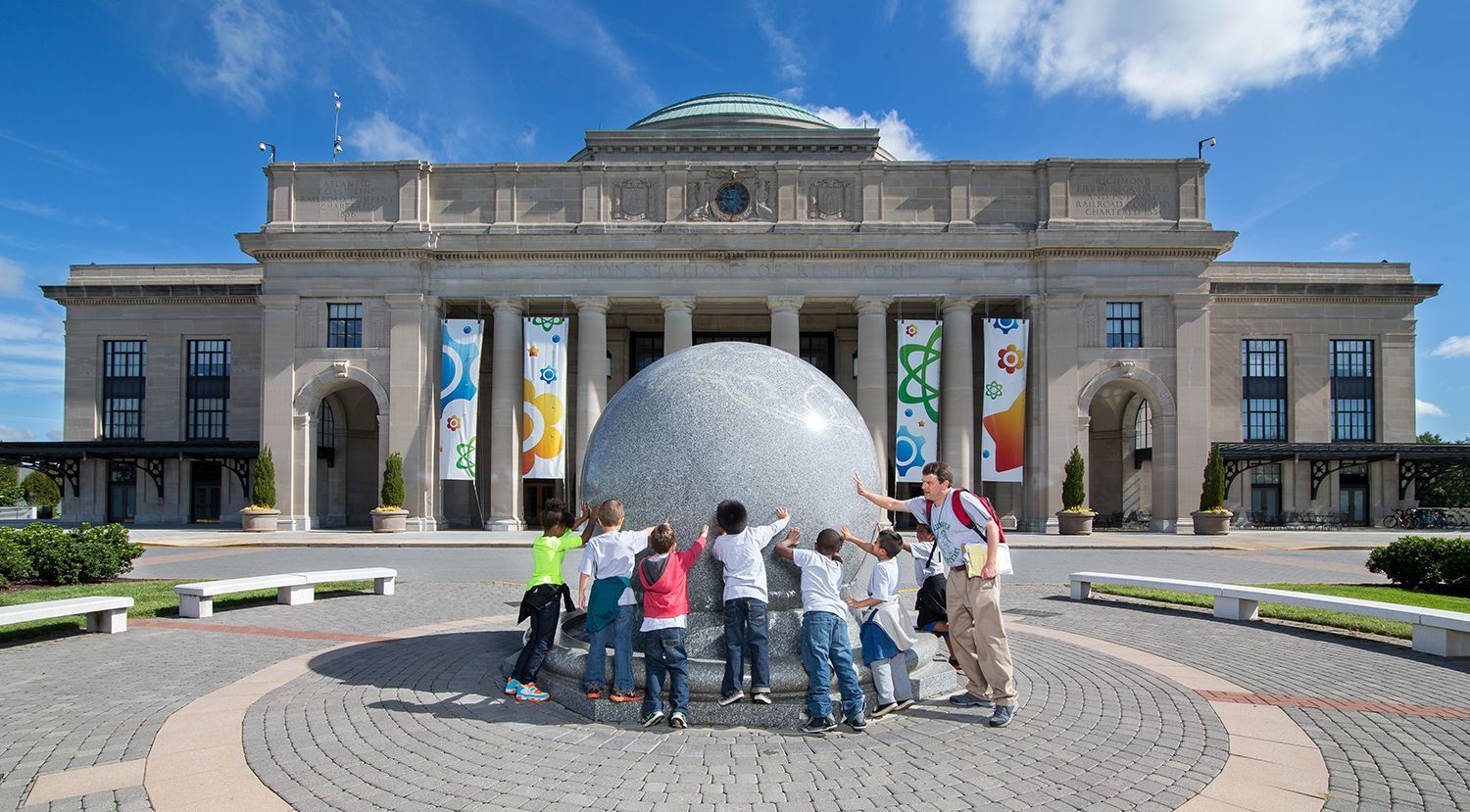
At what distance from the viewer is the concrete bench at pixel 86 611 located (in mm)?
10179

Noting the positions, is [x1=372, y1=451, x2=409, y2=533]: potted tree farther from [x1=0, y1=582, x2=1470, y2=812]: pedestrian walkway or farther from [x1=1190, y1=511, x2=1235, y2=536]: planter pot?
[x1=1190, y1=511, x2=1235, y2=536]: planter pot

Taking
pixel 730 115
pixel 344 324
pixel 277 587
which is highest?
pixel 730 115

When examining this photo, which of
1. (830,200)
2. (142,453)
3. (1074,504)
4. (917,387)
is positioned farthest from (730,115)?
(142,453)

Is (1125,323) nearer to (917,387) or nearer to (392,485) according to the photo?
(917,387)

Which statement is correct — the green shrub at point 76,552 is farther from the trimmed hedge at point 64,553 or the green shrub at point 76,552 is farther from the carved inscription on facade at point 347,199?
the carved inscription on facade at point 347,199

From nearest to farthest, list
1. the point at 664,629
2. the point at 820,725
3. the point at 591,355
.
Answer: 1. the point at 820,725
2. the point at 664,629
3. the point at 591,355

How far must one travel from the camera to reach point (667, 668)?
714cm

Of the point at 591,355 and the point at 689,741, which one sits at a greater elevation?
the point at 591,355

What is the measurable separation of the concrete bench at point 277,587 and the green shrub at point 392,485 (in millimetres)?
21027

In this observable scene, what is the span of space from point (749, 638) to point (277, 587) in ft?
35.7

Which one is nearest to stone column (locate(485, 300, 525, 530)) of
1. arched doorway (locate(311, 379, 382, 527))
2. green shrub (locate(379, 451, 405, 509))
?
green shrub (locate(379, 451, 405, 509))

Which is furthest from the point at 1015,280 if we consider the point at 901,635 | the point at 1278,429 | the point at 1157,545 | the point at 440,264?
the point at 901,635

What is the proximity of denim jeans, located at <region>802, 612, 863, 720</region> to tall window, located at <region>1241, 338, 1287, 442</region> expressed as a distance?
47923 mm

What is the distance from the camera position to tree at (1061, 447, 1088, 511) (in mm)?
36125
